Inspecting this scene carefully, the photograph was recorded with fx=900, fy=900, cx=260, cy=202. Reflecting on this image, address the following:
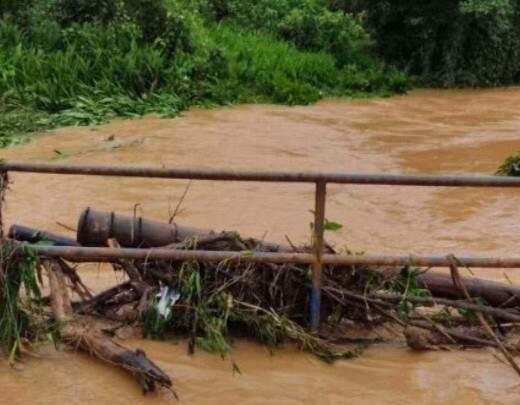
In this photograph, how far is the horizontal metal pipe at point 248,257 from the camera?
4.18 metres

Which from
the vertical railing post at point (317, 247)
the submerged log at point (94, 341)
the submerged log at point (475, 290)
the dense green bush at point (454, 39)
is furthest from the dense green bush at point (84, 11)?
the vertical railing post at point (317, 247)

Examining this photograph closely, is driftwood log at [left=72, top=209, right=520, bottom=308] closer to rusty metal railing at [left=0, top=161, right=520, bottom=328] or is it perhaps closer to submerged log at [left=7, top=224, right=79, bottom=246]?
submerged log at [left=7, top=224, right=79, bottom=246]

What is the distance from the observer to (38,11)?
15789mm

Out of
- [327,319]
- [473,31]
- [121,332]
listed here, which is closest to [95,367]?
[121,332]

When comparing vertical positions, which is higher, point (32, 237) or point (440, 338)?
point (32, 237)

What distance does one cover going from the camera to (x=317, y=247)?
4215 mm

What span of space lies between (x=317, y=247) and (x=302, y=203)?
4690 mm

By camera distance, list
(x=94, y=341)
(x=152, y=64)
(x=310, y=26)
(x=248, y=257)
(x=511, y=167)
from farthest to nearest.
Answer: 1. (x=310, y=26)
2. (x=152, y=64)
3. (x=511, y=167)
4. (x=248, y=257)
5. (x=94, y=341)

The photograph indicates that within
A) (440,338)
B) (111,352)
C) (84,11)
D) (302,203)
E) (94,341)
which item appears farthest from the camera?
(84,11)

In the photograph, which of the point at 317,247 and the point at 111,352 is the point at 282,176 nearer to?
the point at 317,247

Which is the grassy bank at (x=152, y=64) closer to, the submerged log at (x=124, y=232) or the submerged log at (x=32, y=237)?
the submerged log at (x=32, y=237)

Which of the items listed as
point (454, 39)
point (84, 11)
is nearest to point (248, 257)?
point (84, 11)

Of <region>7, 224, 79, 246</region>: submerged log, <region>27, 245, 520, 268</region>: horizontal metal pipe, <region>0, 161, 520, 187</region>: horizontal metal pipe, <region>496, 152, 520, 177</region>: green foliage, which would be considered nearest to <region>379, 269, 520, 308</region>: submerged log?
<region>27, 245, 520, 268</region>: horizontal metal pipe

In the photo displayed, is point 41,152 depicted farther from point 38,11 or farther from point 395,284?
point 395,284
